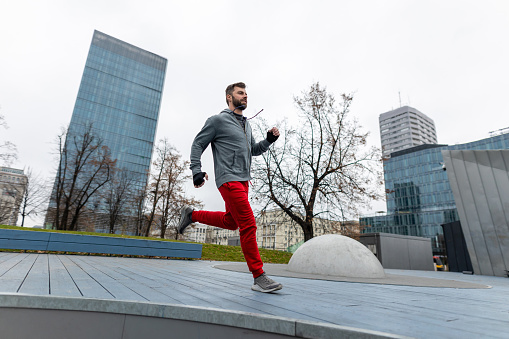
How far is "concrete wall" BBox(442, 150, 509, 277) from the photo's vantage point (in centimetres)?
892

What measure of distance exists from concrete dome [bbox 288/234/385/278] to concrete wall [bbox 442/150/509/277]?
17.9 ft

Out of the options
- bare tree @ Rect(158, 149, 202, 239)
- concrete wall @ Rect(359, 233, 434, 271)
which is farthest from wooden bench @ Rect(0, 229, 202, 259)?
concrete wall @ Rect(359, 233, 434, 271)

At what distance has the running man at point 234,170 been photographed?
279cm

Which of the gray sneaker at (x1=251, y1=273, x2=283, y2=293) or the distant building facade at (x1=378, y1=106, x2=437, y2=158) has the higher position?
the distant building facade at (x1=378, y1=106, x2=437, y2=158)

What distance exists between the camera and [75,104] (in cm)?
8962

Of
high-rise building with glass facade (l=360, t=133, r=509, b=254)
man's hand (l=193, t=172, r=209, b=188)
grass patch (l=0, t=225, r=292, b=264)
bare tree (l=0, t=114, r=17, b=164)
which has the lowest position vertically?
grass patch (l=0, t=225, r=292, b=264)

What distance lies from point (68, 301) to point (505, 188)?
39.7 ft

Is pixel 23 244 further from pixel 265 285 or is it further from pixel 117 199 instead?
pixel 117 199

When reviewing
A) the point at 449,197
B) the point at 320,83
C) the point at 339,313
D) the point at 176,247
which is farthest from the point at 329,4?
the point at 449,197

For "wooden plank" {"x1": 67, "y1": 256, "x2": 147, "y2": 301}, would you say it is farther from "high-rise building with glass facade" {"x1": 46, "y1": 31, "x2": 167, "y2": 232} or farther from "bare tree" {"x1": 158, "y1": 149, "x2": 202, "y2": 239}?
"high-rise building with glass facade" {"x1": 46, "y1": 31, "x2": 167, "y2": 232}

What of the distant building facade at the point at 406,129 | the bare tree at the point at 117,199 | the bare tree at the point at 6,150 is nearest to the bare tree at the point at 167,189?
the bare tree at the point at 117,199

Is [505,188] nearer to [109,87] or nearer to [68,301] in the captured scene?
[68,301]

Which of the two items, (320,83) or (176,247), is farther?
(320,83)

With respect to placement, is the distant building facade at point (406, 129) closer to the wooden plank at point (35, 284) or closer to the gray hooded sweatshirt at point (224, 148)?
the gray hooded sweatshirt at point (224, 148)
